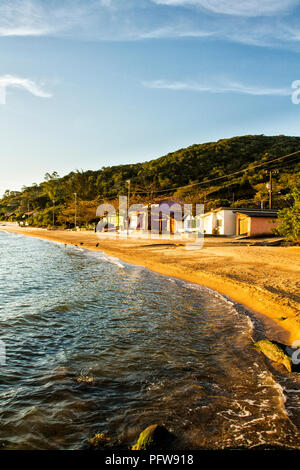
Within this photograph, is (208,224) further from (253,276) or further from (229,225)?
(253,276)

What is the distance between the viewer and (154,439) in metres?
3.69

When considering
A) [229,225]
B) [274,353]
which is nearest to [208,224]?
[229,225]

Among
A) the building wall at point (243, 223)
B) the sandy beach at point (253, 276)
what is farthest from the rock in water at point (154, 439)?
the building wall at point (243, 223)

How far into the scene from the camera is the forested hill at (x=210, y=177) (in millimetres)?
57281

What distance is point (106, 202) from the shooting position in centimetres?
6744

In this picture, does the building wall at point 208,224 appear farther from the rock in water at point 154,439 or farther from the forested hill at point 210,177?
the rock in water at point 154,439

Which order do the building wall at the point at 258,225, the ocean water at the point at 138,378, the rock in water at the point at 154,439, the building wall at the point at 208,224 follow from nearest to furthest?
1. the rock in water at the point at 154,439
2. the ocean water at the point at 138,378
3. the building wall at the point at 258,225
4. the building wall at the point at 208,224

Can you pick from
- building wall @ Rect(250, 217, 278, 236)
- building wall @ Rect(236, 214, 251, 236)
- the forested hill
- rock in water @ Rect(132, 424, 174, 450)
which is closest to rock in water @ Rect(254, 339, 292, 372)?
rock in water @ Rect(132, 424, 174, 450)

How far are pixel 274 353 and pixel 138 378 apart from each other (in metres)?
2.84

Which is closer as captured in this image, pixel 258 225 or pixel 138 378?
pixel 138 378

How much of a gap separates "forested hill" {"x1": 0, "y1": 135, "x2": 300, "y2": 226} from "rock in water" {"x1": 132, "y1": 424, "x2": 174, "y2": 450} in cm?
4417

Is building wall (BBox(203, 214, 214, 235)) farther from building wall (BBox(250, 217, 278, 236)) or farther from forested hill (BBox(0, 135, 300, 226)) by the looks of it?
forested hill (BBox(0, 135, 300, 226))

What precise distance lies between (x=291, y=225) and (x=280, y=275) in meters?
10.3

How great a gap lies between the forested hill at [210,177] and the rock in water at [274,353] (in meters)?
41.8
